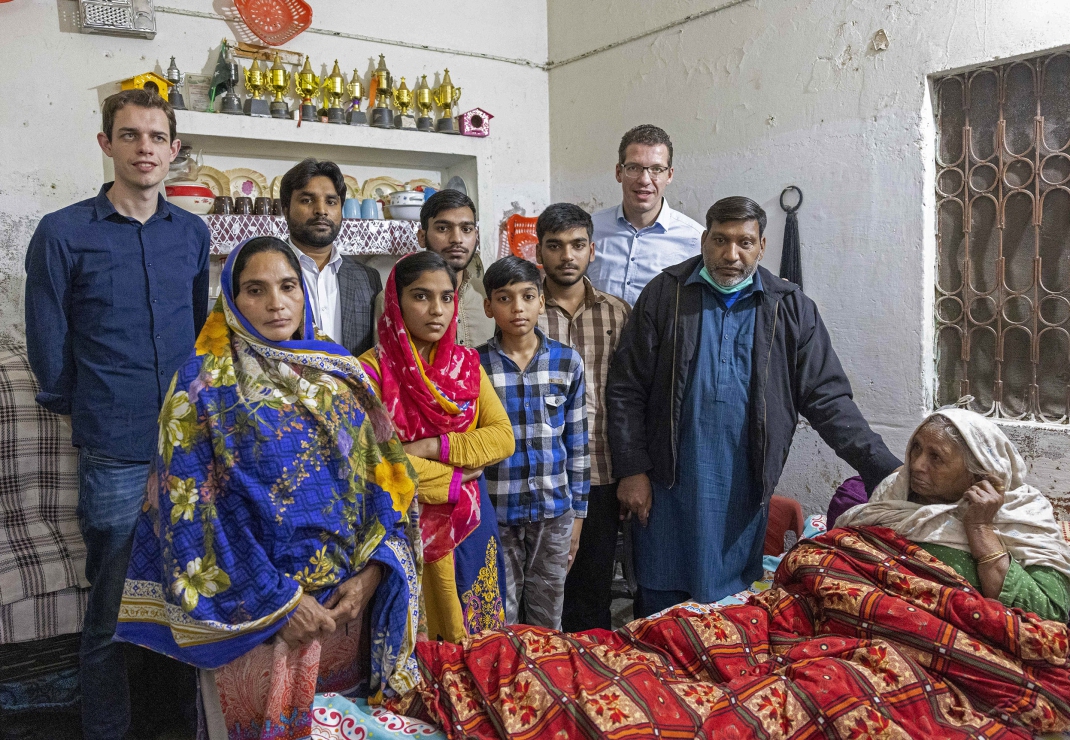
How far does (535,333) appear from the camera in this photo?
2.63 meters

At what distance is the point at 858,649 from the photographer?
74.5 inches

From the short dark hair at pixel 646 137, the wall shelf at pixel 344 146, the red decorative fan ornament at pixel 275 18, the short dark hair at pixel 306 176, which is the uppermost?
the red decorative fan ornament at pixel 275 18

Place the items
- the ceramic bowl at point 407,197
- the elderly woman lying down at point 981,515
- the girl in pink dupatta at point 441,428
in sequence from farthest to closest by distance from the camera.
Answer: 1. the ceramic bowl at point 407,197
2. the girl in pink dupatta at point 441,428
3. the elderly woman lying down at point 981,515

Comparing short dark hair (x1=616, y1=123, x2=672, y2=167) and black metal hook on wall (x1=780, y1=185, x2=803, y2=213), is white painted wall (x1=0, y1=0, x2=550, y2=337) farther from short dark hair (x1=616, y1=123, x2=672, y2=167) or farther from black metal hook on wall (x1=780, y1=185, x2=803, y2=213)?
short dark hair (x1=616, y1=123, x2=672, y2=167)

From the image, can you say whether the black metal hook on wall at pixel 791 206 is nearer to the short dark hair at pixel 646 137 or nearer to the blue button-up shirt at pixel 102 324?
the short dark hair at pixel 646 137

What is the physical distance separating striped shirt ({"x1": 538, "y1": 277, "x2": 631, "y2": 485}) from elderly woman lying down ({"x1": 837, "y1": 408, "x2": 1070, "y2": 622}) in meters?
0.96

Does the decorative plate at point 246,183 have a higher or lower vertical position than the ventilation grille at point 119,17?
lower

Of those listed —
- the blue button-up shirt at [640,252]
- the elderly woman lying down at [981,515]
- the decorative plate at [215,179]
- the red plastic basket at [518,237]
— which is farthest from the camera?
the red plastic basket at [518,237]

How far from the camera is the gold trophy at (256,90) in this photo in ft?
14.0

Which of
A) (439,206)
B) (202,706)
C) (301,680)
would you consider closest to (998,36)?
(439,206)

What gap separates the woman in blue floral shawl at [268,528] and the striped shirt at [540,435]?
2.08 ft

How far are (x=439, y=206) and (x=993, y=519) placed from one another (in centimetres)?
207

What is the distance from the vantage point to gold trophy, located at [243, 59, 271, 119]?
4.27 metres

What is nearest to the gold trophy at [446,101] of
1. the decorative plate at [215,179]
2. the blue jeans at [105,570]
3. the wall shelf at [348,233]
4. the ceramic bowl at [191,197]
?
the wall shelf at [348,233]
